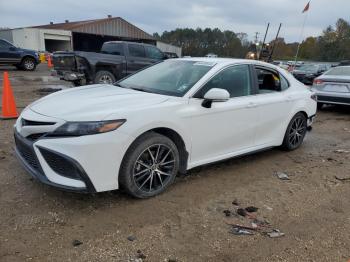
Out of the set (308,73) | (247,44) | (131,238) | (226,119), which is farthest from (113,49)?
(247,44)

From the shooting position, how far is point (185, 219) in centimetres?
349

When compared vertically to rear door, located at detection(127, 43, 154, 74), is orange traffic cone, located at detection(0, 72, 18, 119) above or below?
below

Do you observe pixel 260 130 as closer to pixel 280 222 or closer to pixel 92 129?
pixel 280 222

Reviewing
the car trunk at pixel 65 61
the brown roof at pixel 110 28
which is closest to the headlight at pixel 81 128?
the car trunk at pixel 65 61

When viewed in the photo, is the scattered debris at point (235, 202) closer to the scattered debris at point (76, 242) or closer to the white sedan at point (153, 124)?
the white sedan at point (153, 124)

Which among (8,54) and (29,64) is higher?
(8,54)

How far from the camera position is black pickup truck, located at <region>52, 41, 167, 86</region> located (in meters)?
11.2

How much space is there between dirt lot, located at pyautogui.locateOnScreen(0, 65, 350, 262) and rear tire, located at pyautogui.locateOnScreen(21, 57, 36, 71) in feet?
54.5

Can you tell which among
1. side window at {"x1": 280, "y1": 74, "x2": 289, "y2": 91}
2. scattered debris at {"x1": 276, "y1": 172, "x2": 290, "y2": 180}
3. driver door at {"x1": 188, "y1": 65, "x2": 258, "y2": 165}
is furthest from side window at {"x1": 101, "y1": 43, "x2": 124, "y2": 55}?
scattered debris at {"x1": 276, "y1": 172, "x2": 290, "y2": 180}

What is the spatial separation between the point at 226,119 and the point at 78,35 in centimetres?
4393

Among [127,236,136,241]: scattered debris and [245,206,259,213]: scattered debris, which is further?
[245,206,259,213]: scattered debris

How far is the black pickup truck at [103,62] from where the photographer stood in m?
11.2

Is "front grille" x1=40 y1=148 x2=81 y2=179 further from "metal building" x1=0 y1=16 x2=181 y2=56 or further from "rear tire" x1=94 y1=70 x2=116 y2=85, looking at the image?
"metal building" x1=0 y1=16 x2=181 y2=56

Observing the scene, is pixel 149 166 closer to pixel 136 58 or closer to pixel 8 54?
pixel 136 58
